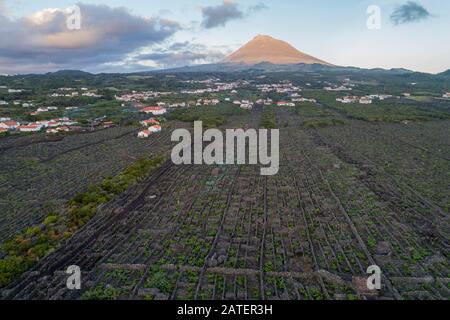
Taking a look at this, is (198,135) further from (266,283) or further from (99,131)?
(266,283)

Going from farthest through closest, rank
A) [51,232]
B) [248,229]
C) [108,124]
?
[108,124] < [248,229] < [51,232]

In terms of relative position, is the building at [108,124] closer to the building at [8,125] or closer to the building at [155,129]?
the building at [155,129]

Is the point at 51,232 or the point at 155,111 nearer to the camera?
the point at 51,232

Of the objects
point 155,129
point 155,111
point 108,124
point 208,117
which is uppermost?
point 155,111

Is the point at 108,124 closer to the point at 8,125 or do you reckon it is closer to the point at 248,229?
the point at 8,125

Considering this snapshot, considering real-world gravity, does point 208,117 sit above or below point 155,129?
above

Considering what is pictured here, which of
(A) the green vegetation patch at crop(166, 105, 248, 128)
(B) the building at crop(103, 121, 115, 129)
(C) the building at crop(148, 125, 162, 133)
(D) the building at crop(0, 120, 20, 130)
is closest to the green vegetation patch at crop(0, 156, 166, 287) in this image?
(C) the building at crop(148, 125, 162, 133)

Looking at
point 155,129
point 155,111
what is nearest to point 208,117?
point 155,129

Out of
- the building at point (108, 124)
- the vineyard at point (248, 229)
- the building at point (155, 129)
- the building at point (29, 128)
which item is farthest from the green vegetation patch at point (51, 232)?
the building at point (29, 128)

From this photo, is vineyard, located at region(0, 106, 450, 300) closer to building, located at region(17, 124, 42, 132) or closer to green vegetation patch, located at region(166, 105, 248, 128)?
building, located at region(17, 124, 42, 132)
